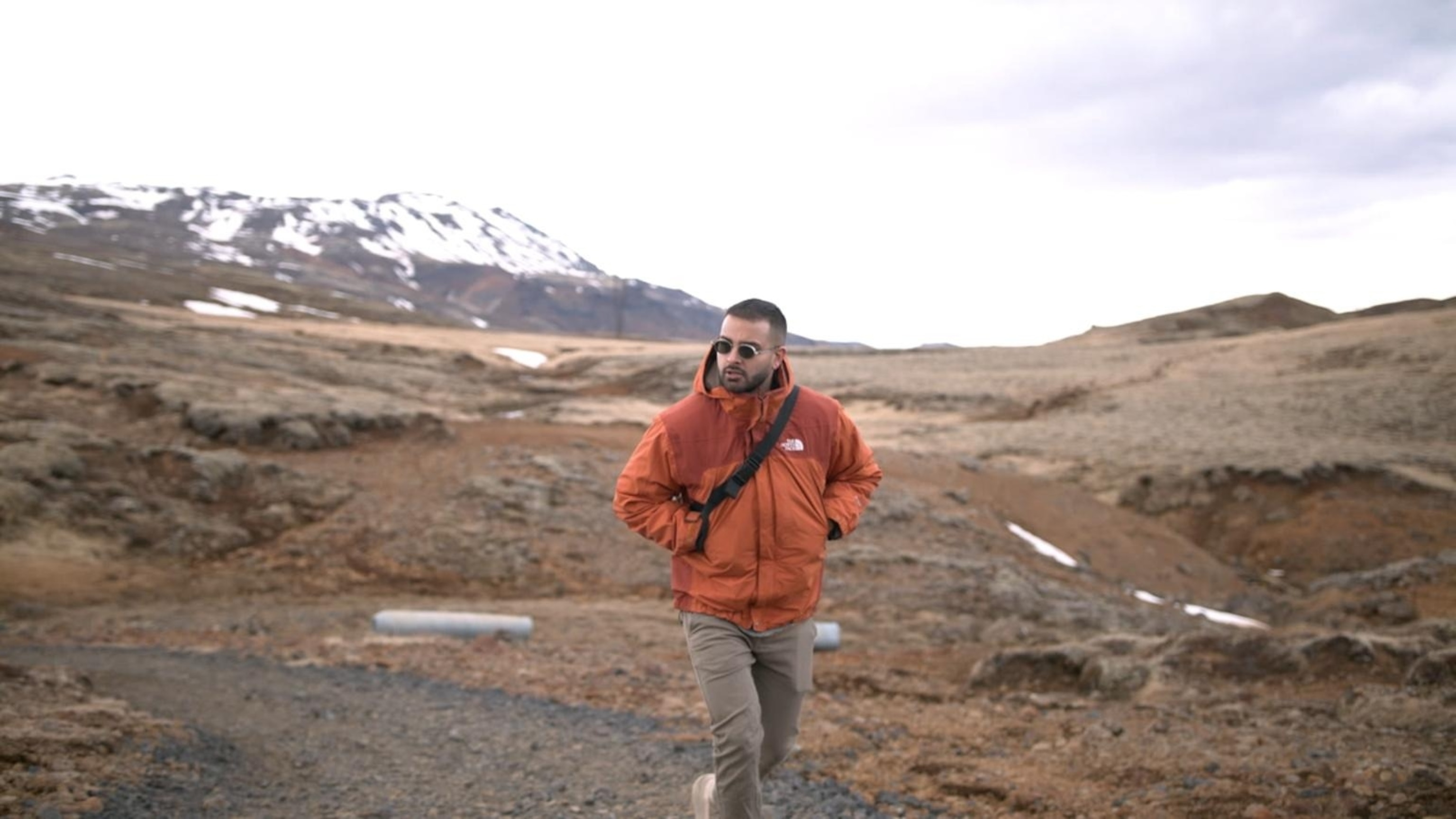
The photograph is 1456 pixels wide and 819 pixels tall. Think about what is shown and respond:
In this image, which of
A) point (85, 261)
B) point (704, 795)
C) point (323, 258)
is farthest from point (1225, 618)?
point (323, 258)

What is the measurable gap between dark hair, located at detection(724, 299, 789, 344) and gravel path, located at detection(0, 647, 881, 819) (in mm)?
2891

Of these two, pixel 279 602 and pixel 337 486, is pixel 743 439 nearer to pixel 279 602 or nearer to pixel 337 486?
pixel 279 602

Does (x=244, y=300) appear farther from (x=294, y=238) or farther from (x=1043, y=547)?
(x=294, y=238)

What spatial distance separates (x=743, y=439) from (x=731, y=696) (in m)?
1.01

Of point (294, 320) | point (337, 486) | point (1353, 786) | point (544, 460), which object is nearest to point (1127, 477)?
point (544, 460)

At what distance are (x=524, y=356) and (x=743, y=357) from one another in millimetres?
58421

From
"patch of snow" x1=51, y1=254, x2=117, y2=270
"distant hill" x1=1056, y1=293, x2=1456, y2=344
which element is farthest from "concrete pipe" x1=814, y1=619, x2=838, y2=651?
"patch of snow" x1=51, y1=254, x2=117, y2=270

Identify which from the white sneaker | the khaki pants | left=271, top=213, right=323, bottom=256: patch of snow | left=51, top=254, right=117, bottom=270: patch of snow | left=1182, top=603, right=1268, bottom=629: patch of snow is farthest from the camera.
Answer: left=271, top=213, right=323, bottom=256: patch of snow

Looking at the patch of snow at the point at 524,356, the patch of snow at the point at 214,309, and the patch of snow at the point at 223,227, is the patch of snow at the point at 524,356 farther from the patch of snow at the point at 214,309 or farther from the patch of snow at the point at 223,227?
the patch of snow at the point at 223,227

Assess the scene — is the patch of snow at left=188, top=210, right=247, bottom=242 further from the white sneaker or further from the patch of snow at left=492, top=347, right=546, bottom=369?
the white sneaker

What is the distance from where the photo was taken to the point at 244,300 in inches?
3095

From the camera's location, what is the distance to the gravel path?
5422 mm

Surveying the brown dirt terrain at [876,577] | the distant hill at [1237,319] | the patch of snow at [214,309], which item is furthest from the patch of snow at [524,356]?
the distant hill at [1237,319]

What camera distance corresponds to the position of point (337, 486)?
16.8 m
